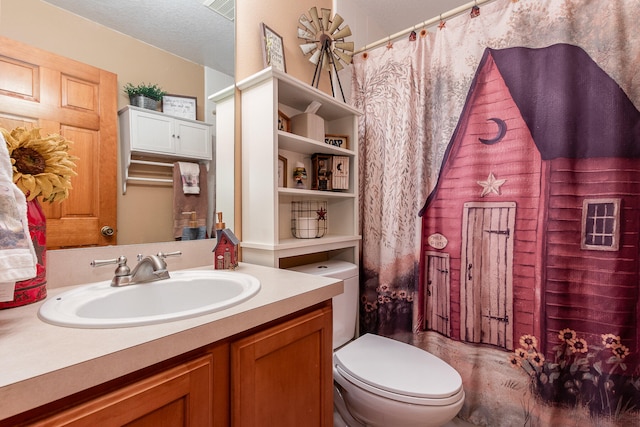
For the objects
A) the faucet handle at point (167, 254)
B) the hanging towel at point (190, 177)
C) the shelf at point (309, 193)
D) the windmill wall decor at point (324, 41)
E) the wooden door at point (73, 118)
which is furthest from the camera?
the windmill wall decor at point (324, 41)

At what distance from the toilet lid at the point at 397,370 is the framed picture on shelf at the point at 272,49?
1.34 meters

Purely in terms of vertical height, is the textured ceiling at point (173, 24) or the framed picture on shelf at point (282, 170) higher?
the textured ceiling at point (173, 24)

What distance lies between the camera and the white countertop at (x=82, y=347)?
420mm

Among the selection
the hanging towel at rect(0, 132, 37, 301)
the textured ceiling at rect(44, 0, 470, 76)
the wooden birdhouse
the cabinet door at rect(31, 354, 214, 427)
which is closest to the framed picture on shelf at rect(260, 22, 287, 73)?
the textured ceiling at rect(44, 0, 470, 76)

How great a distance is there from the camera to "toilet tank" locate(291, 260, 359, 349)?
1438 millimetres

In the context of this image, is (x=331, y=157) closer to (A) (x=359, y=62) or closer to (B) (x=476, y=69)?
(A) (x=359, y=62)

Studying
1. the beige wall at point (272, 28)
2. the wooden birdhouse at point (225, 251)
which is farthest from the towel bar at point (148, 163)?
the beige wall at point (272, 28)

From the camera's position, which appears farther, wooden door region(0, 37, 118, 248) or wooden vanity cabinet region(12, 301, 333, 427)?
wooden door region(0, 37, 118, 248)

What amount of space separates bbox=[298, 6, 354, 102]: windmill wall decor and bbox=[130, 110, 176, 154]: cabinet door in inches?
31.4

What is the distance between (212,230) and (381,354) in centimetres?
90

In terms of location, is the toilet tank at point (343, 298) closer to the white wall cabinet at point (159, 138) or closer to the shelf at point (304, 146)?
the shelf at point (304, 146)

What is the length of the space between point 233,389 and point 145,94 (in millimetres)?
1010

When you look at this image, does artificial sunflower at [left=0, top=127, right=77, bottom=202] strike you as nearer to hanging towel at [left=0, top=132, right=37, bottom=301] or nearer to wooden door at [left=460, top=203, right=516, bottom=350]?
hanging towel at [left=0, top=132, right=37, bottom=301]

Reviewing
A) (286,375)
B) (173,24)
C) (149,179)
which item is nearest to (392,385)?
(286,375)
